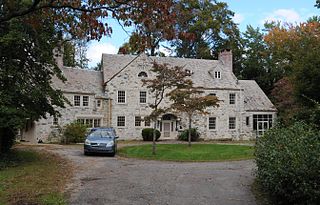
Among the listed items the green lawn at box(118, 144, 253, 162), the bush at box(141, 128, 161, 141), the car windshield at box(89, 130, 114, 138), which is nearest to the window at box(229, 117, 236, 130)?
the bush at box(141, 128, 161, 141)

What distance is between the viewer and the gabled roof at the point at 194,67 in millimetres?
39594

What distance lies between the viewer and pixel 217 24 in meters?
50.5

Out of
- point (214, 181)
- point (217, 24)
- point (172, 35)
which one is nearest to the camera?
point (172, 35)

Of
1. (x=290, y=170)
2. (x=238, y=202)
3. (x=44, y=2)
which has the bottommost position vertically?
(x=238, y=202)

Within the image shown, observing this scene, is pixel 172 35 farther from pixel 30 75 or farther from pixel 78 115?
pixel 78 115

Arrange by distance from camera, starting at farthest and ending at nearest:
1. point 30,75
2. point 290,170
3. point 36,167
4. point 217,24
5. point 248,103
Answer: point 217,24 < point 248,103 < point 30,75 < point 36,167 < point 290,170

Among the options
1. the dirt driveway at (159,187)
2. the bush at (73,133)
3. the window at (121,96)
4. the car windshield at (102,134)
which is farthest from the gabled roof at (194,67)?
the dirt driveway at (159,187)

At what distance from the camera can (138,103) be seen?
3884 centimetres

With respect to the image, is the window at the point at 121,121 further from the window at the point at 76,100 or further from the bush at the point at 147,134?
the window at the point at 76,100

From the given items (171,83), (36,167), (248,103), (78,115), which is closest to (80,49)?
(78,115)

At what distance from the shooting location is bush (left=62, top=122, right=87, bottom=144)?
34188 millimetres

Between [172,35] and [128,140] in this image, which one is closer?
[172,35]

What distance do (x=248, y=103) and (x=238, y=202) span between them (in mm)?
34977

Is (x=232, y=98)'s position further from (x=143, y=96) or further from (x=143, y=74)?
(x=143, y=74)
